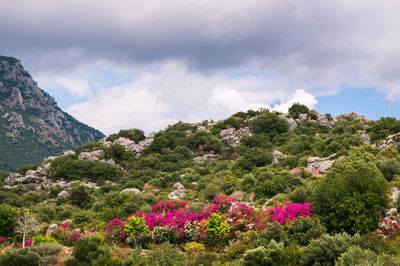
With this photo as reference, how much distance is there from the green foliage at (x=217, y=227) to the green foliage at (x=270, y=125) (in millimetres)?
49529

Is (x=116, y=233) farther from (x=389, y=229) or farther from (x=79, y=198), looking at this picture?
(x=79, y=198)

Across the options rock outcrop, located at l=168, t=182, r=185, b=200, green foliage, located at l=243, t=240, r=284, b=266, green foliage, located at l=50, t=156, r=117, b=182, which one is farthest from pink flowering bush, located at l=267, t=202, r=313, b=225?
green foliage, located at l=50, t=156, r=117, b=182

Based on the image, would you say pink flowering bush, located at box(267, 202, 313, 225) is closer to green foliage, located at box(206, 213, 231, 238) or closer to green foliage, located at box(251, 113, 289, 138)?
green foliage, located at box(206, 213, 231, 238)

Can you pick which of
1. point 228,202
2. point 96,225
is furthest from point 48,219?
point 228,202

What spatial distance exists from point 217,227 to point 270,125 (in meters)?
52.5

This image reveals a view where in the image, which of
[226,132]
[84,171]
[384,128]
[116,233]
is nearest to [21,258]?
[116,233]

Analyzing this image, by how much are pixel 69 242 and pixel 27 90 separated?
164446 mm

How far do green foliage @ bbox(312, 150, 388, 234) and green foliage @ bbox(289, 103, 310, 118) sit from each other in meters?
60.4

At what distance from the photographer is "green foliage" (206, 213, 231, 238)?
14.2m

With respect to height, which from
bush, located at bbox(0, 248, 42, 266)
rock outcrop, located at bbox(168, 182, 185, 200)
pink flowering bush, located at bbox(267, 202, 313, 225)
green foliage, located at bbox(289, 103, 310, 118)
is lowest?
bush, located at bbox(0, 248, 42, 266)

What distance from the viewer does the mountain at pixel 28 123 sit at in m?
111

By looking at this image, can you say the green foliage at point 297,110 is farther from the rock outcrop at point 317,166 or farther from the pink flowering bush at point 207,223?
the pink flowering bush at point 207,223

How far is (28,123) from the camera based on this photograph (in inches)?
5281

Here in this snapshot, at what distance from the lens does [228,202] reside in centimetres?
1781
